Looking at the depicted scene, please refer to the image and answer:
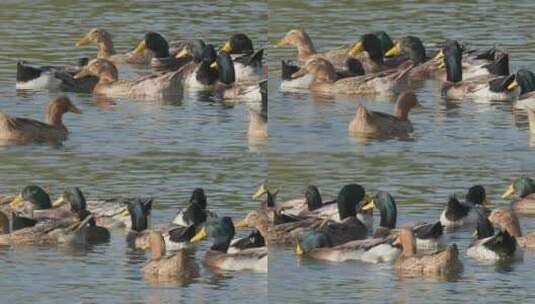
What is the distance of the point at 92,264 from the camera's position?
64.8 feet

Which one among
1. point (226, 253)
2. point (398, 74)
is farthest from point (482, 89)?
point (226, 253)

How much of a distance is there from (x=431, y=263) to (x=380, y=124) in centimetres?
302

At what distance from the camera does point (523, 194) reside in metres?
22.8

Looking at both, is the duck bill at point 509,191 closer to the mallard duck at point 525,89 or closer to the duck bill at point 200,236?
the mallard duck at point 525,89

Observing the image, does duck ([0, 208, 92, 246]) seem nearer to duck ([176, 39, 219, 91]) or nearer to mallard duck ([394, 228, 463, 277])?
mallard duck ([394, 228, 463, 277])

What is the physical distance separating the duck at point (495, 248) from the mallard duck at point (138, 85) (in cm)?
655

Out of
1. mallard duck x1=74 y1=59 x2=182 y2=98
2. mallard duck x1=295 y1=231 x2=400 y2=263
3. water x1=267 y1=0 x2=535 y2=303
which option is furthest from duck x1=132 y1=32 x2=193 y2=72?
mallard duck x1=295 y1=231 x2=400 y2=263

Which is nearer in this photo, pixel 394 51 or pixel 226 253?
pixel 226 253

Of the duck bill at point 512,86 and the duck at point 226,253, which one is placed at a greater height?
the duck bill at point 512,86

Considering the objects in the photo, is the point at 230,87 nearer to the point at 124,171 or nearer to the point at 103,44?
the point at 124,171

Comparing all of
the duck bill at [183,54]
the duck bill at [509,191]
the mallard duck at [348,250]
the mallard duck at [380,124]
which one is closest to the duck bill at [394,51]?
the duck bill at [183,54]

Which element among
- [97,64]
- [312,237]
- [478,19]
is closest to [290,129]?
[312,237]

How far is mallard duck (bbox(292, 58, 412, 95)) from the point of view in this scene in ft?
85.4

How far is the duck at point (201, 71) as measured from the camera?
27.5 metres
